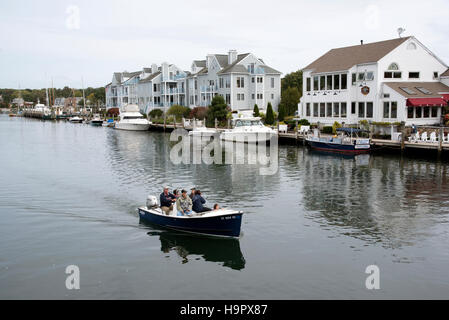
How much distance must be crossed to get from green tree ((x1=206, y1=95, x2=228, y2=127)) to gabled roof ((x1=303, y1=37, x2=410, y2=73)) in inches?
777

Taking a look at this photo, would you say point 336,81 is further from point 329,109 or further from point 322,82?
point 329,109

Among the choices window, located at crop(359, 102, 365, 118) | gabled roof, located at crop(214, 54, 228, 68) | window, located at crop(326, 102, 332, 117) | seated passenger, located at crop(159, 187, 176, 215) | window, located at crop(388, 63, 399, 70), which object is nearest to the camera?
seated passenger, located at crop(159, 187, 176, 215)

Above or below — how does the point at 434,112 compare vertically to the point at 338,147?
above

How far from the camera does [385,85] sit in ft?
177

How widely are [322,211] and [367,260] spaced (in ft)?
25.7

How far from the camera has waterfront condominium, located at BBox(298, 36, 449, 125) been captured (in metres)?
52.3

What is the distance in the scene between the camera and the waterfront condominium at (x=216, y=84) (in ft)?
284

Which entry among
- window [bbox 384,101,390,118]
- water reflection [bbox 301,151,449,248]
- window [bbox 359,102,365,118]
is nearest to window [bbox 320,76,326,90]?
window [bbox 359,102,365,118]

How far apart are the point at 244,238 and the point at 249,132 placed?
40.5 m

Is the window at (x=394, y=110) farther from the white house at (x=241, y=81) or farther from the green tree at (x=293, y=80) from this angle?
the green tree at (x=293, y=80)

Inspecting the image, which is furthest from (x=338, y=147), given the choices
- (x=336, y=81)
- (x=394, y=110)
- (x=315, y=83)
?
(x=315, y=83)

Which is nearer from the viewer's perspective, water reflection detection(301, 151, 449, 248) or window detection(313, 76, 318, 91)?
water reflection detection(301, 151, 449, 248)

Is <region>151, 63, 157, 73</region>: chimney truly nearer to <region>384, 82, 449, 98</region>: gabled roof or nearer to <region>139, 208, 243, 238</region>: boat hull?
<region>384, 82, 449, 98</region>: gabled roof

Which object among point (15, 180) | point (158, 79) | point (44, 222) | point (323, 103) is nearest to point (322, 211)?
point (44, 222)
